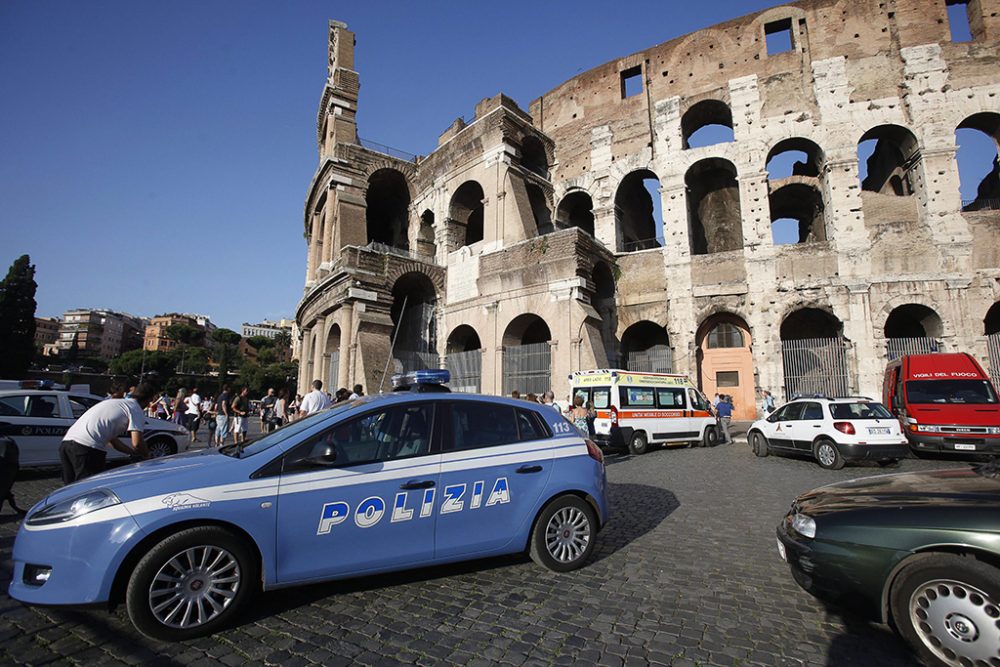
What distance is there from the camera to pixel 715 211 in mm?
22422

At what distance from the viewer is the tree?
41.3m

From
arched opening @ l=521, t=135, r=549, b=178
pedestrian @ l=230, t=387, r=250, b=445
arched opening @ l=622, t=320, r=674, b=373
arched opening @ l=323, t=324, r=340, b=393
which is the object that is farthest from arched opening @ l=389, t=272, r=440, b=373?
arched opening @ l=622, t=320, r=674, b=373

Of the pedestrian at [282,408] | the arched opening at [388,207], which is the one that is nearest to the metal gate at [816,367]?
the pedestrian at [282,408]

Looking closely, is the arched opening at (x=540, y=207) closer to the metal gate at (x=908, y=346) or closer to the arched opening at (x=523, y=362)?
the arched opening at (x=523, y=362)

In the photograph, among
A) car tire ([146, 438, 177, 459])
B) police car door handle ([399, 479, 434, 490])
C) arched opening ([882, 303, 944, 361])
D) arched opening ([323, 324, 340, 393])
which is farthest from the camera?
arched opening ([323, 324, 340, 393])

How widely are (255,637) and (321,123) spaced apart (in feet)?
103

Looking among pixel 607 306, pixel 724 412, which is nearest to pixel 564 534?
pixel 724 412

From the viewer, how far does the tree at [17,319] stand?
4131 cm

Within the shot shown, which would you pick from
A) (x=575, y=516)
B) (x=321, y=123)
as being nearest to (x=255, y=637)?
(x=575, y=516)

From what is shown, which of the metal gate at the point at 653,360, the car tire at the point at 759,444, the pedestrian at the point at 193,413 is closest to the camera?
the car tire at the point at 759,444

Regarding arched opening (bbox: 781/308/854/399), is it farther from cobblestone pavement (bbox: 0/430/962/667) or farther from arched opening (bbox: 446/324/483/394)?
cobblestone pavement (bbox: 0/430/962/667)

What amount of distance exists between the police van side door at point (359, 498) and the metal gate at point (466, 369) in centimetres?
1508

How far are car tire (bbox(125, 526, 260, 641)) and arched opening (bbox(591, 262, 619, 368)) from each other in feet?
59.0

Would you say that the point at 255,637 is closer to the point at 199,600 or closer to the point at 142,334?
the point at 199,600
